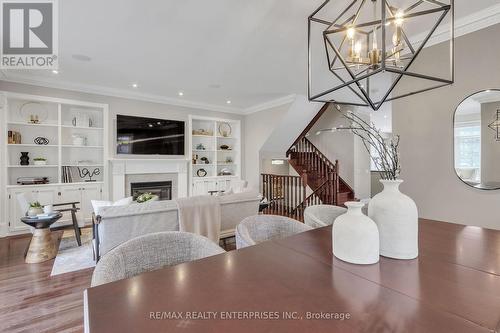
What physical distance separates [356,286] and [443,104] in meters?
2.82

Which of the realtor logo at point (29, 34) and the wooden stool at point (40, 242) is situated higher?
the realtor logo at point (29, 34)

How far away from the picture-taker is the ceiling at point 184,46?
2.45 meters

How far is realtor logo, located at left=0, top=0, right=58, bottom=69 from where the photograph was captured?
2537 millimetres

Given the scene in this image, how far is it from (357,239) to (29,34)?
421 cm

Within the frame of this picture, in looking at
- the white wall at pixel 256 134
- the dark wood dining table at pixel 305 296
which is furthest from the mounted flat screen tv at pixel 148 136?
the dark wood dining table at pixel 305 296

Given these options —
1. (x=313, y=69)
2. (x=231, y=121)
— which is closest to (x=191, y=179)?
(x=231, y=121)

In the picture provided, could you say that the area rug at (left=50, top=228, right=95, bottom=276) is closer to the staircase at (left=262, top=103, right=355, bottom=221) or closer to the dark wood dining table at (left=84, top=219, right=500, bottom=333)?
the dark wood dining table at (left=84, top=219, right=500, bottom=333)

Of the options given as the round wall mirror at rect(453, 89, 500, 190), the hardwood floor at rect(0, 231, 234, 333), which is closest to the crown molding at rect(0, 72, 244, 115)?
the hardwood floor at rect(0, 231, 234, 333)

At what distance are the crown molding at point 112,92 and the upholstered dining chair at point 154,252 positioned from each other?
188 inches

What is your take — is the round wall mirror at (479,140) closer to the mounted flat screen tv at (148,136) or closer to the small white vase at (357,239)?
the small white vase at (357,239)

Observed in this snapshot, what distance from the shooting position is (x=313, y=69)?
391 cm

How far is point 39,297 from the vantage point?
2.31m

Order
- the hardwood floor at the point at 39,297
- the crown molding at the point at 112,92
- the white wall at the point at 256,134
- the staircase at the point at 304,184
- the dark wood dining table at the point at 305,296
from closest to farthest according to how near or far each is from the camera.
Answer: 1. the dark wood dining table at the point at 305,296
2. the hardwood floor at the point at 39,297
3. the crown molding at the point at 112,92
4. the staircase at the point at 304,184
5. the white wall at the point at 256,134

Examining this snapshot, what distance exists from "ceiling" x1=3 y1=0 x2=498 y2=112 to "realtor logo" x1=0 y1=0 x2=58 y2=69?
0.40ft
